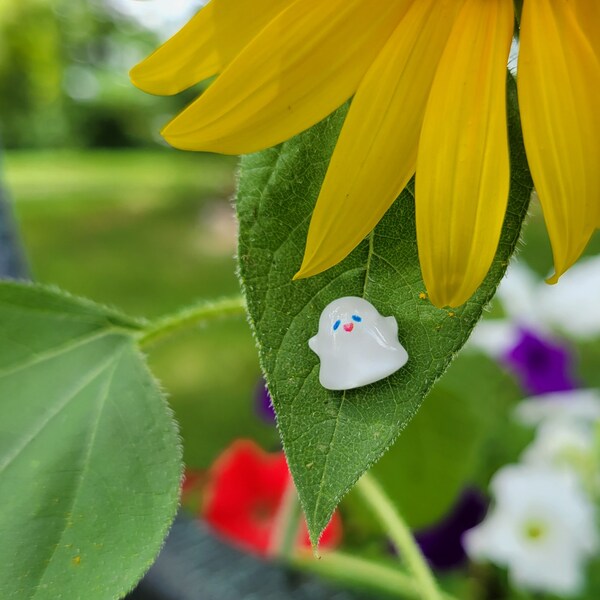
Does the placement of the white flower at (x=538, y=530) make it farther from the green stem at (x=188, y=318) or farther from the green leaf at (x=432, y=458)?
the green stem at (x=188, y=318)

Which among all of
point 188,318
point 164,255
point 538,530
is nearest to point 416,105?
point 188,318

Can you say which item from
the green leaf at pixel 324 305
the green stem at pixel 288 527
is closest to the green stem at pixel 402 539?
the green stem at pixel 288 527

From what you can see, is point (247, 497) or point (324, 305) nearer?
point (324, 305)

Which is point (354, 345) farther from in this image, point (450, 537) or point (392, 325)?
point (450, 537)

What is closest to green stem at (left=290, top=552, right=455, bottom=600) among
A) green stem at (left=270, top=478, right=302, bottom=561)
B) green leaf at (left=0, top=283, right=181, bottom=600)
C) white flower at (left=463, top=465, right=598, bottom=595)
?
green stem at (left=270, top=478, right=302, bottom=561)

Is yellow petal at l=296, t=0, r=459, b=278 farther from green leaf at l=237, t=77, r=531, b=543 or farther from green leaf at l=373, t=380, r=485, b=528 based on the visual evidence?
green leaf at l=373, t=380, r=485, b=528

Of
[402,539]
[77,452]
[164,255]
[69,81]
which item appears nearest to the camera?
[77,452]
